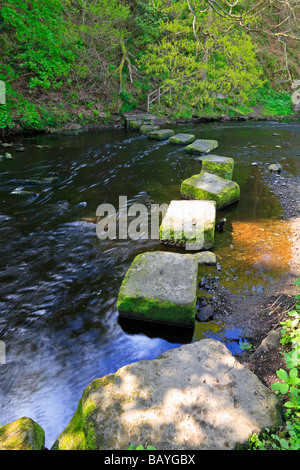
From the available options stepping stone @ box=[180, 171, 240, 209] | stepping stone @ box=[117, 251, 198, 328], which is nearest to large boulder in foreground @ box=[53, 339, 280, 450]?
stepping stone @ box=[117, 251, 198, 328]

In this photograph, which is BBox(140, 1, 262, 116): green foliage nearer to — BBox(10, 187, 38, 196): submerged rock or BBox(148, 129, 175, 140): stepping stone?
BBox(148, 129, 175, 140): stepping stone

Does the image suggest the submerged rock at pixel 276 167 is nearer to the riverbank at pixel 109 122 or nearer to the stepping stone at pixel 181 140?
the stepping stone at pixel 181 140

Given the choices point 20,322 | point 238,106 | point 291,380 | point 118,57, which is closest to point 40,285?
point 20,322

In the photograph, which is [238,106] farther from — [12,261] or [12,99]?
[12,261]

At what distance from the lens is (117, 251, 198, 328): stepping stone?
10.6 feet

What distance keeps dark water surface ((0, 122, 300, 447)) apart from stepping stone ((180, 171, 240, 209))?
0.29 meters

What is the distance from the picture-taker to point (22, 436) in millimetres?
1903

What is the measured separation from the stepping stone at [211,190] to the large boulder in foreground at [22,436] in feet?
16.7

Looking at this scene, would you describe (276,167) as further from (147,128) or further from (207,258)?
(147,128)

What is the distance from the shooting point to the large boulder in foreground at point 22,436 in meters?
1.84

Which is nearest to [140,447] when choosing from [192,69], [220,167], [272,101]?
[220,167]

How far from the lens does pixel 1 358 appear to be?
120 inches

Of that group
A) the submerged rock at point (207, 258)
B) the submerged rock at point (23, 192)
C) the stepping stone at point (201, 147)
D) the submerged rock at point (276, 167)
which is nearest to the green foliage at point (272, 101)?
the stepping stone at point (201, 147)

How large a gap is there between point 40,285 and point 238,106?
1875 cm
